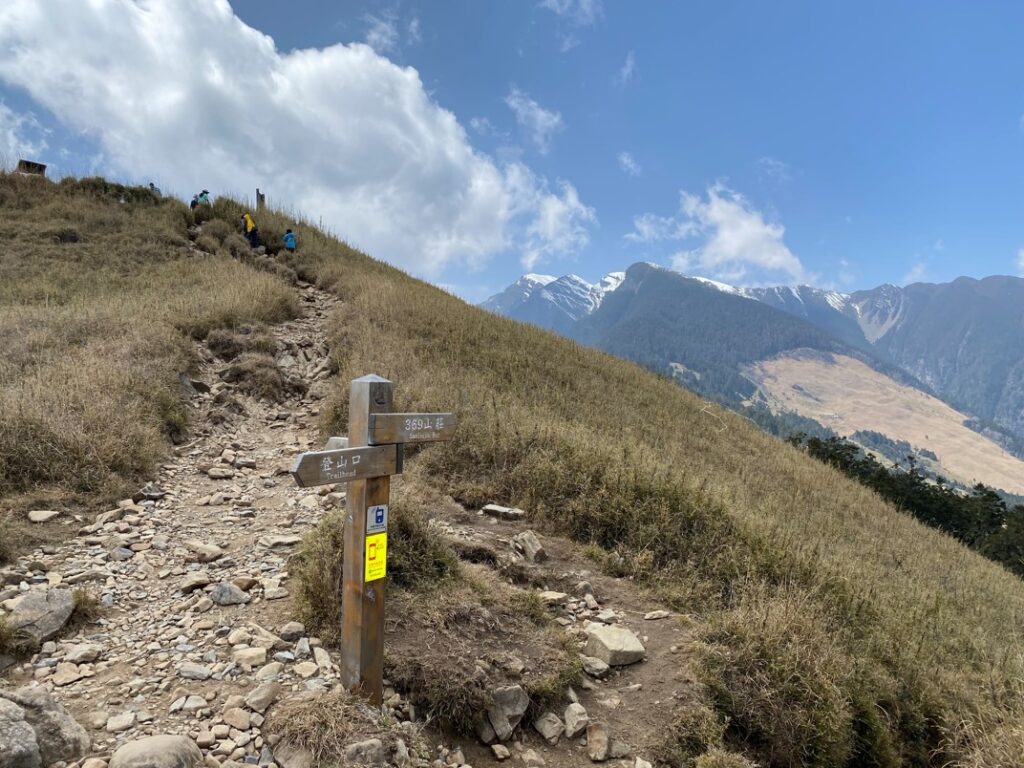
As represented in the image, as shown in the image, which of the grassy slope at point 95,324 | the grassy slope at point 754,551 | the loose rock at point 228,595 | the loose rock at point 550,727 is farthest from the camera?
the grassy slope at point 95,324

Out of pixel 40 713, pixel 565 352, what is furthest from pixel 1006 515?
pixel 40 713

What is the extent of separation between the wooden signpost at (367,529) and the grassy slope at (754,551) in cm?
284

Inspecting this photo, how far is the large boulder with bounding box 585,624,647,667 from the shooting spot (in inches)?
184

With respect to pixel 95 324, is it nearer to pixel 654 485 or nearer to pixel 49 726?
pixel 49 726

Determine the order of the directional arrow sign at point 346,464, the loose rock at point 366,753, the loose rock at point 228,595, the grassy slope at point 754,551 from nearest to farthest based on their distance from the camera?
1. the directional arrow sign at point 346,464
2. the loose rock at point 366,753
3. the loose rock at point 228,595
4. the grassy slope at point 754,551

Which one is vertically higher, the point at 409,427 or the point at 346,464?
the point at 409,427

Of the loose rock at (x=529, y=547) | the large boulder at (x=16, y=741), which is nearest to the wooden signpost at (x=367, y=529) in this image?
the large boulder at (x=16, y=741)

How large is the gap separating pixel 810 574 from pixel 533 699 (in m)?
4.18

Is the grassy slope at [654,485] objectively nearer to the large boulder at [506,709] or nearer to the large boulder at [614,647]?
the large boulder at [614,647]

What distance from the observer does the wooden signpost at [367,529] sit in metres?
3.24

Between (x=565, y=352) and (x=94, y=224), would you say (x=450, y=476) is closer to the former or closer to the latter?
(x=565, y=352)

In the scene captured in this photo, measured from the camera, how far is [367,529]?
3271 mm

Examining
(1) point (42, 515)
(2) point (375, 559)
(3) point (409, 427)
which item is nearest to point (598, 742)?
(2) point (375, 559)

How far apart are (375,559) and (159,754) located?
4.45 ft
